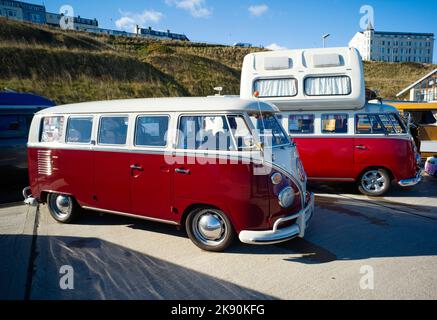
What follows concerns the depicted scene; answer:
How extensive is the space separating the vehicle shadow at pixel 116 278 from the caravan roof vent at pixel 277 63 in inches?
223

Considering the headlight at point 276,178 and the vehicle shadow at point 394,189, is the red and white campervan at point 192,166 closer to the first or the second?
the headlight at point 276,178

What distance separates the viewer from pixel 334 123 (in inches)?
307

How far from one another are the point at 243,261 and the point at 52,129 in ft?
14.1

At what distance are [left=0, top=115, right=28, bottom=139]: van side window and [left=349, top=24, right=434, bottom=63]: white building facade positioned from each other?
397 ft

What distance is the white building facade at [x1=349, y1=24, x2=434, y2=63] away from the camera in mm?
111188

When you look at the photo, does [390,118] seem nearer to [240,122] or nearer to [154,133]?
[240,122]

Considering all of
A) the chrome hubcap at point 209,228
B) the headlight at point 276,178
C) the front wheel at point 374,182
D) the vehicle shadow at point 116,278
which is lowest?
the vehicle shadow at point 116,278

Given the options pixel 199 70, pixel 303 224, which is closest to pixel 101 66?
pixel 199 70

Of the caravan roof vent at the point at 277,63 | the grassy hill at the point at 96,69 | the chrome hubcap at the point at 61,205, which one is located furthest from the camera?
the grassy hill at the point at 96,69

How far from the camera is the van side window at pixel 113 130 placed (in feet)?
17.0

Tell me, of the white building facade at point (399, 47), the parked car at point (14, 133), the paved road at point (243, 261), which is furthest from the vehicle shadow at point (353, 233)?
the white building facade at point (399, 47)

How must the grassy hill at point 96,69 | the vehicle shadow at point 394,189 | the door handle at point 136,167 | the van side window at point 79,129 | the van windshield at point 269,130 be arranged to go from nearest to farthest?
the van windshield at point 269,130, the door handle at point 136,167, the van side window at point 79,129, the vehicle shadow at point 394,189, the grassy hill at point 96,69

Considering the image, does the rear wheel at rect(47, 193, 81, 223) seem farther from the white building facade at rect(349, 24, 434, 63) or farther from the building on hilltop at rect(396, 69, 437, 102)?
the white building facade at rect(349, 24, 434, 63)

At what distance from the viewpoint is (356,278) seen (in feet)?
12.8
